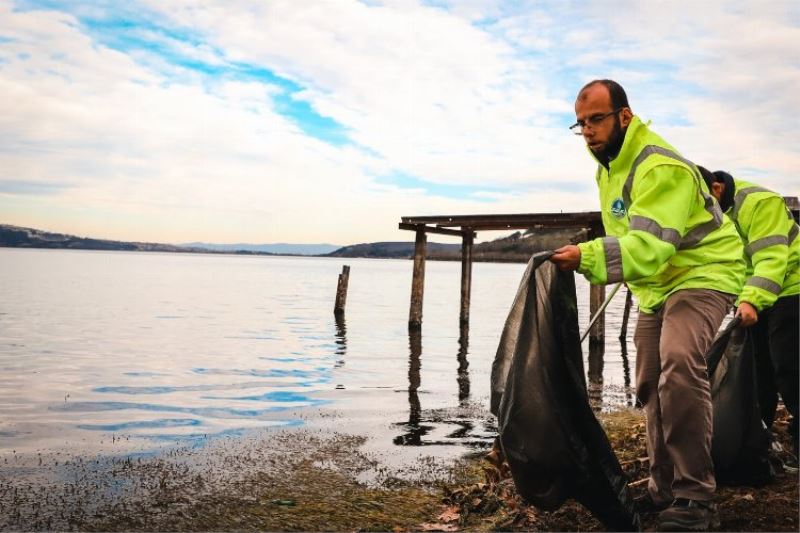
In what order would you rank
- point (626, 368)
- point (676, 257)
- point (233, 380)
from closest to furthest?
point (676, 257)
point (233, 380)
point (626, 368)

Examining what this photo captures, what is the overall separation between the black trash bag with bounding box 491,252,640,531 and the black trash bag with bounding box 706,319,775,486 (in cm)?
113

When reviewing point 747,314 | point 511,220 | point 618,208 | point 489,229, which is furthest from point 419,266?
point 618,208

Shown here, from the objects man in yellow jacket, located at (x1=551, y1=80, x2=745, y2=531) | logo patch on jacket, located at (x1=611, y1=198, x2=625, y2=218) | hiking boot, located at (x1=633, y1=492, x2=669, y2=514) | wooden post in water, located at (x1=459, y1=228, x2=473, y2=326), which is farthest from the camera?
wooden post in water, located at (x1=459, y1=228, x2=473, y2=326)

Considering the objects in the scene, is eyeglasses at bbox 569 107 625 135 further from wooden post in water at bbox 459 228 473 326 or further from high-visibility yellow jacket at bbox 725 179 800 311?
wooden post in water at bbox 459 228 473 326

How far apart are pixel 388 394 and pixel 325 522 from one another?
7125 millimetres

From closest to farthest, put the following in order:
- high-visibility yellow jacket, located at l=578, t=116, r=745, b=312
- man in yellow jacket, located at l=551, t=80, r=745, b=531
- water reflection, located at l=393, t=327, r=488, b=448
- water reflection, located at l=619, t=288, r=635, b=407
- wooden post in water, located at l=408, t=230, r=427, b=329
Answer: high-visibility yellow jacket, located at l=578, t=116, r=745, b=312
man in yellow jacket, located at l=551, t=80, r=745, b=531
water reflection, located at l=393, t=327, r=488, b=448
water reflection, located at l=619, t=288, r=635, b=407
wooden post in water, located at l=408, t=230, r=427, b=329

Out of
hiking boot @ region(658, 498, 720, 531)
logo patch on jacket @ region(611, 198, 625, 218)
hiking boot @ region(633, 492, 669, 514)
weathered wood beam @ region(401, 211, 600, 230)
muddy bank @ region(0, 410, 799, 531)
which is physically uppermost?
weathered wood beam @ region(401, 211, 600, 230)

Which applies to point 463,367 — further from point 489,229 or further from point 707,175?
point 707,175

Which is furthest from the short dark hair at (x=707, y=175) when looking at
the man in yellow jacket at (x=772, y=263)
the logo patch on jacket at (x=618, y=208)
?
the logo patch on jacket at (x=618, y=208)

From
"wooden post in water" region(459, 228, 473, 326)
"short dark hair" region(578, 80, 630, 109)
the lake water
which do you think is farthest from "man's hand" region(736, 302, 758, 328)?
"wooden post in water" region(459, 228, 473, 326)

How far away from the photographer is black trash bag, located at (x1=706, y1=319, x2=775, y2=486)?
446 cm

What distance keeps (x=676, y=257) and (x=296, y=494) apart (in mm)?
3670

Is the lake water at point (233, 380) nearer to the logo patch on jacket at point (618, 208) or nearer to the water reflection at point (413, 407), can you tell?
the water reflection at point (413, 407)

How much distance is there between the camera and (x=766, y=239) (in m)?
4.62
